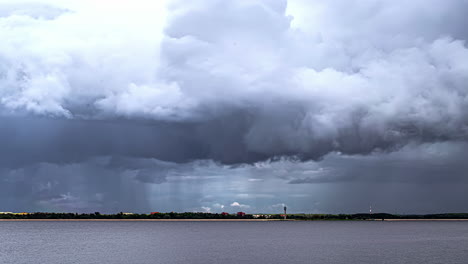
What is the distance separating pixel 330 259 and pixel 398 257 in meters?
16.2

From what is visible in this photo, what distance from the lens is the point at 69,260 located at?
92250mm

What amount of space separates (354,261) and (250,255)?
2374cm

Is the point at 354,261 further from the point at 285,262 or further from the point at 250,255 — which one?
the point at 250,255

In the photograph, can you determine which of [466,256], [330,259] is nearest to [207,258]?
[330,259]

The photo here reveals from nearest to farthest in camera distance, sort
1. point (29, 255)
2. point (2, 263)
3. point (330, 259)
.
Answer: point (2, 263), point (330, 259), point (29, 255)

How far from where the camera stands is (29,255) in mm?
103312

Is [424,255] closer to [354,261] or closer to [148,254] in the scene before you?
[354,261]

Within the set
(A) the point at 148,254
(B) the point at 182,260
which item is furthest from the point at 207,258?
(A) the point at 148,254

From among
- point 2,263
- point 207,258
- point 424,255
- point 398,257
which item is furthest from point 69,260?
point 424,255

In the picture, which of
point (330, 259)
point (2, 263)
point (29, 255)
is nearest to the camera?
point (2, 263)

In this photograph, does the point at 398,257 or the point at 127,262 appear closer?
the point at 127,262

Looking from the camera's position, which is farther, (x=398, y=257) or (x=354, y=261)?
(x=398, y=257)

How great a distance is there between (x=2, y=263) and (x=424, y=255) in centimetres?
8861

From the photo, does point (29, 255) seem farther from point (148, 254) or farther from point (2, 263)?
point (148, 254)
